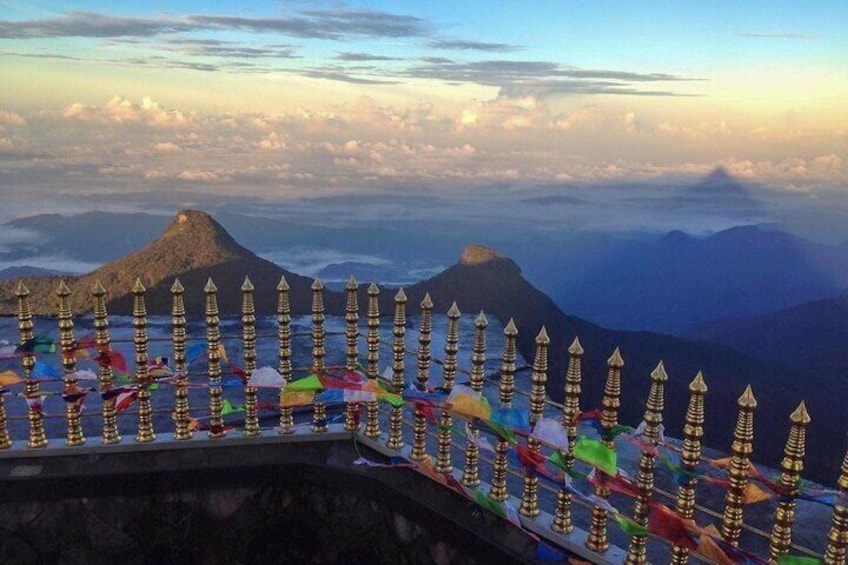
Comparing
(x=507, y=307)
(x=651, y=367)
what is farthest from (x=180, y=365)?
(x=651, y=367)

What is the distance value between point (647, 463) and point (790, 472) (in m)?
0.84

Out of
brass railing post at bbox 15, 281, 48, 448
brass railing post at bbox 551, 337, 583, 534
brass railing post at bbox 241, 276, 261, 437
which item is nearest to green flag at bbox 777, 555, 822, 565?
brass railing post at bbox 551, 337, 583, 534

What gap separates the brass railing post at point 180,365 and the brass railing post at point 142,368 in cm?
24

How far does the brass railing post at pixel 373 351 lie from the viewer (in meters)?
6.09

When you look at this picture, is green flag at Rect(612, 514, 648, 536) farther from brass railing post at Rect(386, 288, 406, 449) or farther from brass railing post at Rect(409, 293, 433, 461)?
brass railing post at Rect(386, 288, 406, 449)

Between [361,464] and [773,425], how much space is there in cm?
1094

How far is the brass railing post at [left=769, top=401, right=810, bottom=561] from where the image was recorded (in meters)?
3.72

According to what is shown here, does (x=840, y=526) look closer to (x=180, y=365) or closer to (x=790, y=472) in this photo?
(x=790, y=472)

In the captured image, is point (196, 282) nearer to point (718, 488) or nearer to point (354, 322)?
point (354, 322)

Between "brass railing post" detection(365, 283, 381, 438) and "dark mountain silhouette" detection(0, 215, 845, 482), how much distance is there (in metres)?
6.51

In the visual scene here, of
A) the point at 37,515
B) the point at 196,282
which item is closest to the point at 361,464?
the point at 37,515

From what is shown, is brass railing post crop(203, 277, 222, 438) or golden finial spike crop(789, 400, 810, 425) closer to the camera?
golden finial spike crop(789, 400, 810, 425)

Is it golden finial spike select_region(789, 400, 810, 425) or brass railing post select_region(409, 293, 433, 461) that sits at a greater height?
golden finial spike select_region(789, 400, 810, 425)

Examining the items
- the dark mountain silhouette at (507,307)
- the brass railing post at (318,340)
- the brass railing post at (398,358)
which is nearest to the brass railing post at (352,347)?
the brass railing post at (318,340)
